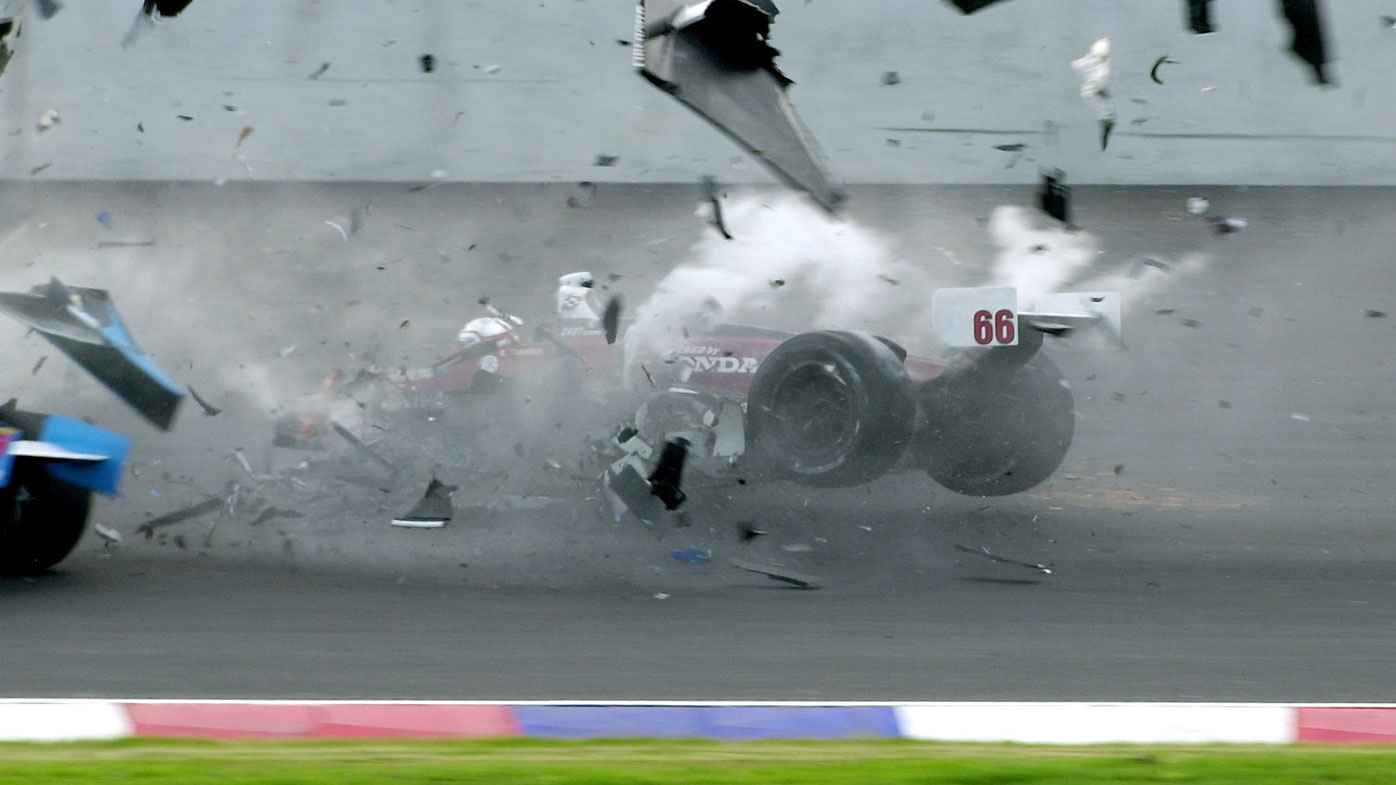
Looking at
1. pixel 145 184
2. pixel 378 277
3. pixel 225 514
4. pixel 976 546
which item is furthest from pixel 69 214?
pixel 976 546

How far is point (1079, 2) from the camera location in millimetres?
11234

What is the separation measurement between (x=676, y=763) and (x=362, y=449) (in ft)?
12.1

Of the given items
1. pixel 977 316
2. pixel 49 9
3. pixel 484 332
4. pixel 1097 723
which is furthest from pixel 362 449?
pixel 49 9

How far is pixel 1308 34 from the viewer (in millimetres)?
11852

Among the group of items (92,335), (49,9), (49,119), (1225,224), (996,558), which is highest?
(49,9)

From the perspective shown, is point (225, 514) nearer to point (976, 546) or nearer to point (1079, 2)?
point (976, 546)

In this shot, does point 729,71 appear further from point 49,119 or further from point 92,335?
point 49,119

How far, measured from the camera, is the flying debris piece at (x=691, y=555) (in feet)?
20.2

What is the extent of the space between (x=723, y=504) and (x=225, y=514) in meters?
2.23

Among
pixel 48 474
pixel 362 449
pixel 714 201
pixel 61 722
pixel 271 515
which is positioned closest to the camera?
pixel 61 722

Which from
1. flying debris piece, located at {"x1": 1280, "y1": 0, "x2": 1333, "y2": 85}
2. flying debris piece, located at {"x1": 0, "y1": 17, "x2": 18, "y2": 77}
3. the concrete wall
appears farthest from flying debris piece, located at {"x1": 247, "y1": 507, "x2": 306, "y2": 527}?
flying debris piece, located at {"x1": 1280, "y1": 0, "x2": 1333, "y2": 85}

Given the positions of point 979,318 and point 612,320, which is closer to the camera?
point 979,318

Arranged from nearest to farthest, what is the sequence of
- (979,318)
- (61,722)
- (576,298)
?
1. (61,722)
2. (979,318)
3. (576,298)

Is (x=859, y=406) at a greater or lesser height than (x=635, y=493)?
greater
